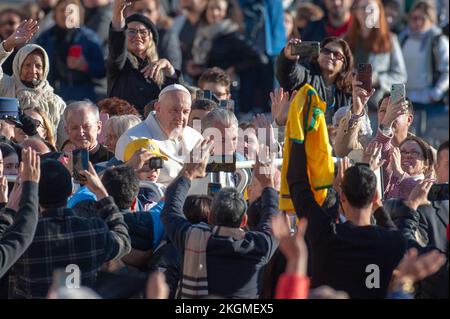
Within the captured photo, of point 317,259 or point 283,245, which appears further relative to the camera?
point 317,259

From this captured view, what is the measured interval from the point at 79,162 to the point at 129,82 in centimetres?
338

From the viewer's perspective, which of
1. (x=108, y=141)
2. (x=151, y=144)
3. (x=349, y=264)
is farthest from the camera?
(x=108, y=141)

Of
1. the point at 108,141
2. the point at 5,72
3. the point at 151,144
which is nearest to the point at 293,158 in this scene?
the point at 151,144

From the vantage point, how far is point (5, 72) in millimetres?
11859

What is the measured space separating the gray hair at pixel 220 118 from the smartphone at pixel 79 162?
4.60ft

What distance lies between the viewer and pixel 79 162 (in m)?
8.18

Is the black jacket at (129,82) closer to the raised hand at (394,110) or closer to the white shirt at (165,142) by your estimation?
the white shirt at (165,142)

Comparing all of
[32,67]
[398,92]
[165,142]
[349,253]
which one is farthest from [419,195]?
[32,67]

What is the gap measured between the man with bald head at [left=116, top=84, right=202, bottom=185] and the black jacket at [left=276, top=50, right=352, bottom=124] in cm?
122

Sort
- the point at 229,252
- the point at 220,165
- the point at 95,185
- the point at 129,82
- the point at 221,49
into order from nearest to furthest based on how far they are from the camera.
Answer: the point at 229,252 < the point at 95,185 < the point at 220,165 < the point at 129,82 < the point at 221,49

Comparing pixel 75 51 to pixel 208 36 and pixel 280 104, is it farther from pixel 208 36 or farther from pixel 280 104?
pixel 280 104

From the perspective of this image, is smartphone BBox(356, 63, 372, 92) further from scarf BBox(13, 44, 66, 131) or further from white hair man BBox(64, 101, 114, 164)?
scarf BBox(13, 44, 66, 131)
